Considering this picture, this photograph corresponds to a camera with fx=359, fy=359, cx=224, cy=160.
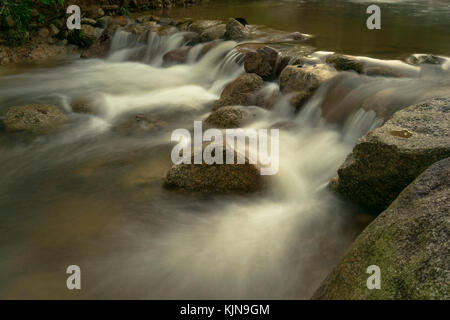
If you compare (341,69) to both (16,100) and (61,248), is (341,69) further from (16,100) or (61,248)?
(16,100)

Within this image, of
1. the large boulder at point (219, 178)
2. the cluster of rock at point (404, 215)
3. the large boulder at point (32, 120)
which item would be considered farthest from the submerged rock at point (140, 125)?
the cluster of rock at point (404, 215)

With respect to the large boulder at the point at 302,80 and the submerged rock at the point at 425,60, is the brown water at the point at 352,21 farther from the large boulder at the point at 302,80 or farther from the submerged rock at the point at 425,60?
the large boulder at the point at 302,80

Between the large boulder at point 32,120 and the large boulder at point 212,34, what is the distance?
18.2 feet

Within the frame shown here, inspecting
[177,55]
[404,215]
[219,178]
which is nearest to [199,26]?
[177,55]

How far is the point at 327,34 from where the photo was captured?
1095 centimetres

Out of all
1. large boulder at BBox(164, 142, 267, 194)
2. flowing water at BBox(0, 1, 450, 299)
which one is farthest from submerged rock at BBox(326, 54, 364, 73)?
large boulder at BBox(164, 142, 267, 194)

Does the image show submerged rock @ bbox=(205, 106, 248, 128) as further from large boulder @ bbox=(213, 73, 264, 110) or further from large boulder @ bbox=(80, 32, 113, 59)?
large boulder @ bbox=(80, 32, 113, 59)

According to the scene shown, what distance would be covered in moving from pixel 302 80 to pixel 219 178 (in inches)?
136

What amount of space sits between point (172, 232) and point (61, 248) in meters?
1.19

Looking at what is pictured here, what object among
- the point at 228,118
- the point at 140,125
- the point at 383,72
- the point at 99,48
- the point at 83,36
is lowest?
the point at 140,125

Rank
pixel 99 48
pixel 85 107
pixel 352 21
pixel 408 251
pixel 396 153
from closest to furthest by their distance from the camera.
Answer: pixel 408 251 → pixel 396 153 → pixel 85 107 → pixel 99 48 → pixel 352 21

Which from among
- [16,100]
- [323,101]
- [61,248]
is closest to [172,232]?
[61,248]

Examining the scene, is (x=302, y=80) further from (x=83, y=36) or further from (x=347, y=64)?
(x=83, y=36)

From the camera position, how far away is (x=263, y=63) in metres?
8.20
